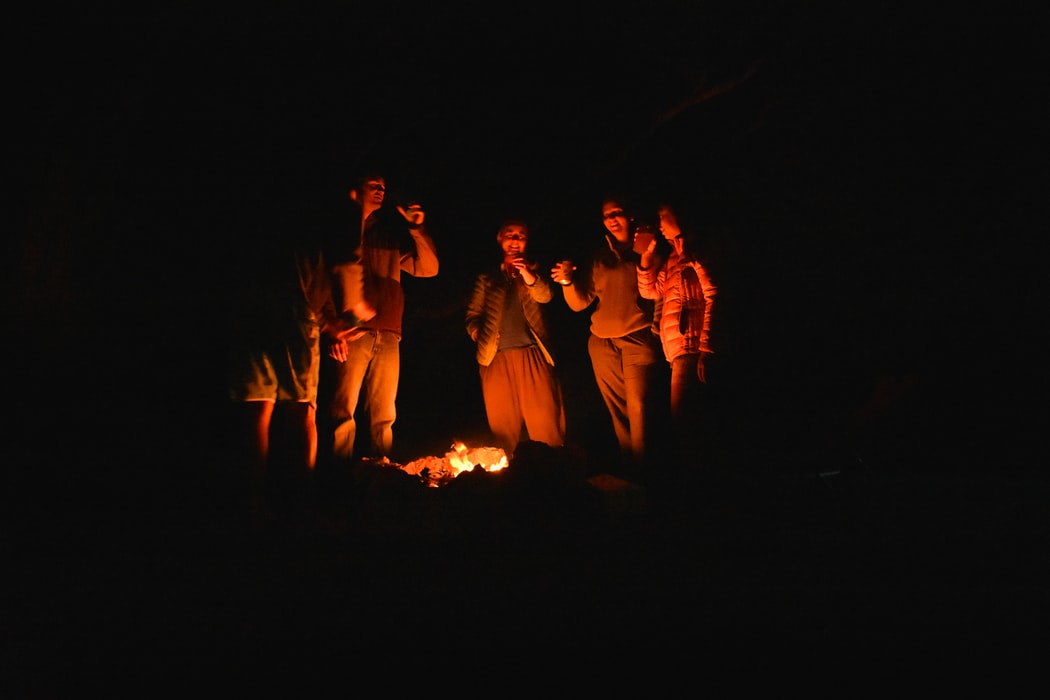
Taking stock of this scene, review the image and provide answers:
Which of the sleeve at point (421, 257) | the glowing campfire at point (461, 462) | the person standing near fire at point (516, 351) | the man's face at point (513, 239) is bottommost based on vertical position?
the glowing campfire at point (461, 462)

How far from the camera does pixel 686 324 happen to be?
4.70 m

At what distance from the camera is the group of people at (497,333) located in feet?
12.9

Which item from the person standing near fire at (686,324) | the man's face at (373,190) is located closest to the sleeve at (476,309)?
the man's face at (373,190)

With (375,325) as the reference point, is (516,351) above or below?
below

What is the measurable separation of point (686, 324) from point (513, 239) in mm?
1486

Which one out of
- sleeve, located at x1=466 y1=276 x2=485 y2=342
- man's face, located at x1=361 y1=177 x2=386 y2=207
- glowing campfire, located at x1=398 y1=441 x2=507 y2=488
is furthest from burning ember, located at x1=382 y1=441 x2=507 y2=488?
man's face, located at x1=361 y1=177 x2=386 y2=207

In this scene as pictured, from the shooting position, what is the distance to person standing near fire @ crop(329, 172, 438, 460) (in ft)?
15.2

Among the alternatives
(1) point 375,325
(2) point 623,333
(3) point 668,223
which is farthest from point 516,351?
(3) point 668,223

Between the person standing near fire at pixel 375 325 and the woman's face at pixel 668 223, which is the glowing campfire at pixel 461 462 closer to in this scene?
the person standing near fire at pixel 375 325

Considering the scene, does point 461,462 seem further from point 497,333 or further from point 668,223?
point 668,223

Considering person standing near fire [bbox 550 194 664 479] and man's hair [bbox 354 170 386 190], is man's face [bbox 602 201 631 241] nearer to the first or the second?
person standing near fire [bbox 550 194 664 479]

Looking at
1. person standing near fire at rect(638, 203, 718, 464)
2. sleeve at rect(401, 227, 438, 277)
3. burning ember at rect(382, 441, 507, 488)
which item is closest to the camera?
person standing near fire at rect(638, 203, 718, 464)

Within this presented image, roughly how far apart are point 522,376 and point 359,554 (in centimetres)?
200

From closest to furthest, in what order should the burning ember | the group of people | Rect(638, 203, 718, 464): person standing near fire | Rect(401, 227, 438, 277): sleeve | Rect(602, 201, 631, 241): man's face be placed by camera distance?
1. the group of people
2. Rect(638, 203, 718, 464): person standing near fire
3. the burning ember
4. Rect(401, 227, 438, 277): sleeve
5. Rect(602, 201, 631, 241): man's face
